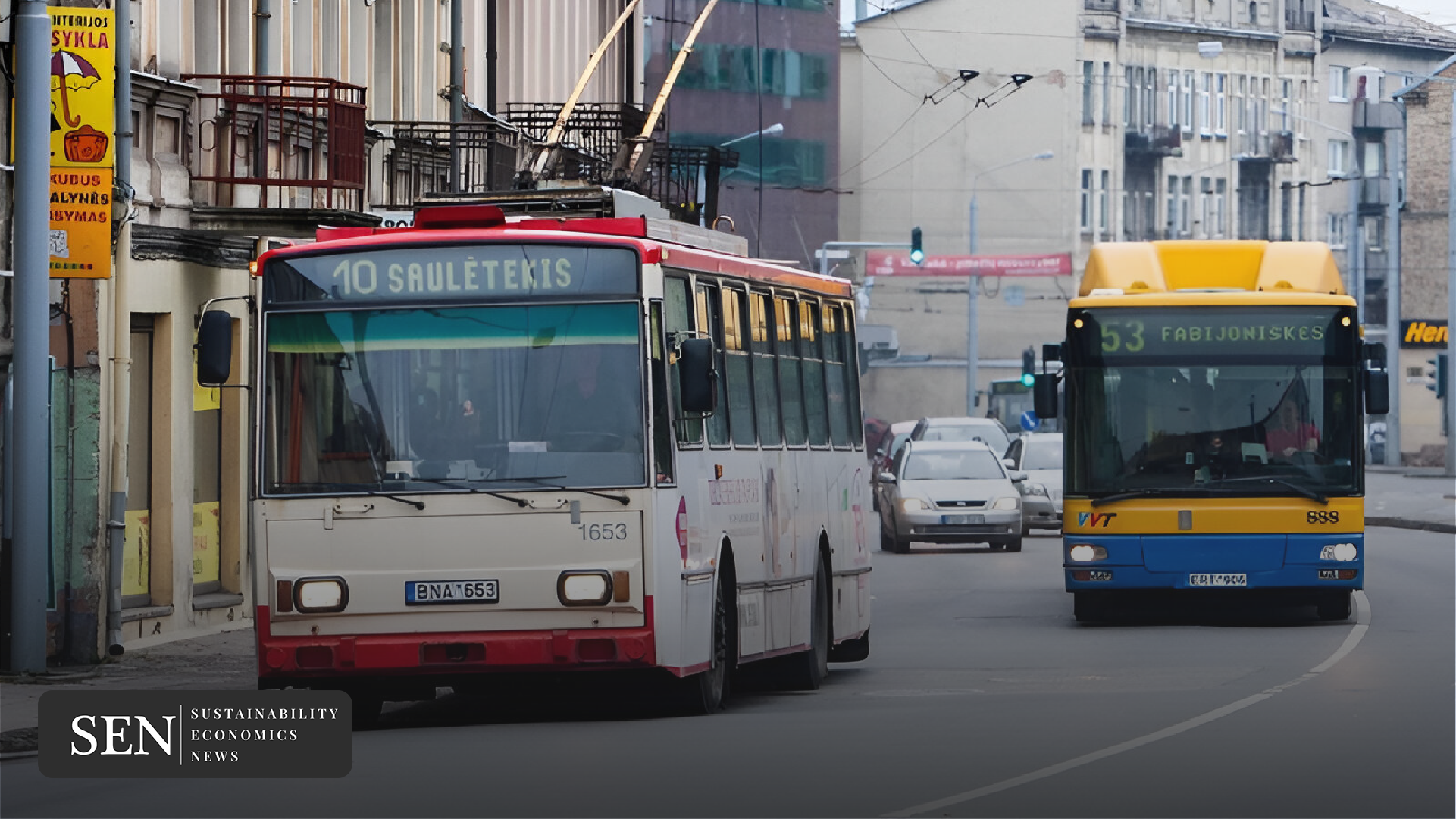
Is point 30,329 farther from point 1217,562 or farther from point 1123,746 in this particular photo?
point 1217,562

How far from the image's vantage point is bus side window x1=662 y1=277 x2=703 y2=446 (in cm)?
1390

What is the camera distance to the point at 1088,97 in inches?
3878

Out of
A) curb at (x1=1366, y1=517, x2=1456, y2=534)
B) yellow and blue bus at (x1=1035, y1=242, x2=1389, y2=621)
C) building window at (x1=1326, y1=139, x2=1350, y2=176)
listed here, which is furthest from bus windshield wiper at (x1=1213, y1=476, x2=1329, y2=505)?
building window at (x1=1326, y1=139, x2=1350, y2=176)

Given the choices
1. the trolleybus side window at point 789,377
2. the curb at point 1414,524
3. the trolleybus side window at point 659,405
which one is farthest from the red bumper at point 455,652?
the curb at point 1414,524

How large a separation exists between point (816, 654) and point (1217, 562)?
225 inches

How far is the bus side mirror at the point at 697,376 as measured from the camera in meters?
13.6

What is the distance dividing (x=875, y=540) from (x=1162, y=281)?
2145 cm

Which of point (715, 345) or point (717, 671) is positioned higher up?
point (715, 345)

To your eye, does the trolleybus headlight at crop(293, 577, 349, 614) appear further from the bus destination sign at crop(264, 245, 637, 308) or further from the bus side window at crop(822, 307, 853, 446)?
the bus side window at crop(822, 307, 853, 446)

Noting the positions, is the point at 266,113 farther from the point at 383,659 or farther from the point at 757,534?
the point at 383,659

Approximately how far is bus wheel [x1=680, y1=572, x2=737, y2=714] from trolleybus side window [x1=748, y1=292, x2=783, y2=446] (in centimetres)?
137

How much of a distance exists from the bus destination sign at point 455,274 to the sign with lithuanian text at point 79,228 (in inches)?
153

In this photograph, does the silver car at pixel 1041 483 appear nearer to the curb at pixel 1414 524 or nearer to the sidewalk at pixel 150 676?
the curb at pixel 1414 524

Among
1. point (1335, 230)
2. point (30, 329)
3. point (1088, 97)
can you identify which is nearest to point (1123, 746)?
point (30, 329)
